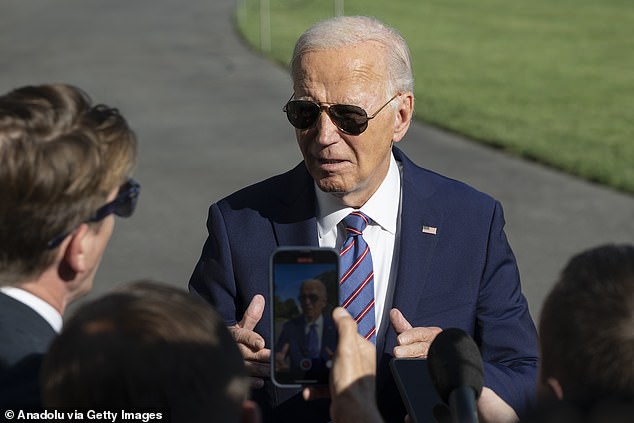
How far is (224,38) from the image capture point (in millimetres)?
21781

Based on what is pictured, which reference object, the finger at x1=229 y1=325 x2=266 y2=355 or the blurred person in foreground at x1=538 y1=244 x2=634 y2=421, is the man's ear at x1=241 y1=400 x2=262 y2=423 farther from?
the finger at x1=229 y1=325 x2=266 y2=355

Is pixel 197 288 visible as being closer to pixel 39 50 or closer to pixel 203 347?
pixel 203 347

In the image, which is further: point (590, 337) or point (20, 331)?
point (20, 331)


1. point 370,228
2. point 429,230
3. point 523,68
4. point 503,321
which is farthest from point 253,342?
point 523,68

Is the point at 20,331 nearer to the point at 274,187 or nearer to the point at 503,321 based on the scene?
the point at 274,187

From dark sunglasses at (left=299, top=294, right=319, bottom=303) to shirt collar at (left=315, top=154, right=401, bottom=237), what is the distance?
3.66ft

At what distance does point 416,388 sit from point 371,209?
1.00 meters

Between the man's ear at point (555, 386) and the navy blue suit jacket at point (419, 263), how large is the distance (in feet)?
4.72

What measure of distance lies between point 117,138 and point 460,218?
5.39 feet

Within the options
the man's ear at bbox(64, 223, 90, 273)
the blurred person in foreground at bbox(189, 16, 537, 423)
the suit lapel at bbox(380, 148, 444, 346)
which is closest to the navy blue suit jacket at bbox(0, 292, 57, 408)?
the man's ear at bbox(64, 223, 90, 273)

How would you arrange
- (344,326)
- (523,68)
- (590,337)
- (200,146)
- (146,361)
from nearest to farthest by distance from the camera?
(146,361) → (590,337) → (344,326) → (200,146) → (523,68)

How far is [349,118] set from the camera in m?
3.68

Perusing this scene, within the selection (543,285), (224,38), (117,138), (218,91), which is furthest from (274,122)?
(117,138)

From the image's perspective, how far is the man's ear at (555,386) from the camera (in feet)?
6.60
